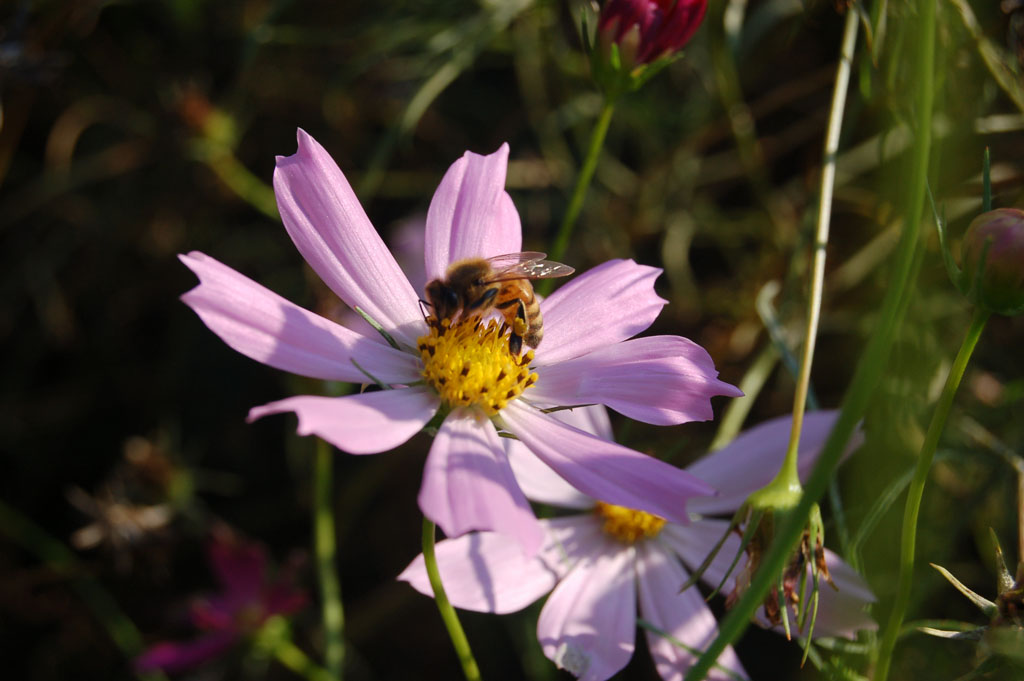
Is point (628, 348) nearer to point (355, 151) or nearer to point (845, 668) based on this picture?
point (845, 668)

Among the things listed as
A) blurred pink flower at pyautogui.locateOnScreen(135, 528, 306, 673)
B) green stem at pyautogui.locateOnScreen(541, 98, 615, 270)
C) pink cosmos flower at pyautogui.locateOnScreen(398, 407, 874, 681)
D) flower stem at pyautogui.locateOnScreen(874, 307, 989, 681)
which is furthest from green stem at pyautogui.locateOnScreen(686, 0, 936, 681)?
blurred pink flower at pyautogui.locateOnScreen(135, 528, 306, 673)

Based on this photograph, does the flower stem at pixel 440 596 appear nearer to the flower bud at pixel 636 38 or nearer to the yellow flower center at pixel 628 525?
the yellow flower center at pixel 628 525

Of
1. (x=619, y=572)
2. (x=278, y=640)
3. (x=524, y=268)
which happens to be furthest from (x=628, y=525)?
(x=278, y=640)

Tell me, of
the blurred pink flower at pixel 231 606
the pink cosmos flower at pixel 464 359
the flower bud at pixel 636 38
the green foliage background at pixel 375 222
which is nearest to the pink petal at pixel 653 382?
the pink cosmos flower at pixel 464 359

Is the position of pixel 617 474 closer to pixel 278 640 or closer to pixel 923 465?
pixel 923 465

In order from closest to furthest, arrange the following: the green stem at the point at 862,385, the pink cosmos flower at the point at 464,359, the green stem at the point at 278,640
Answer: the green stem at the point at 862,385
the pink cosmos flower at the point at 464,359
the green stem at the point at 278,640

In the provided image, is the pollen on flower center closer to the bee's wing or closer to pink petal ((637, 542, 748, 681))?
the bee's wing

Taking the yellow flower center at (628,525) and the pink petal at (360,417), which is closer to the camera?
the pink petal at (360,417)
